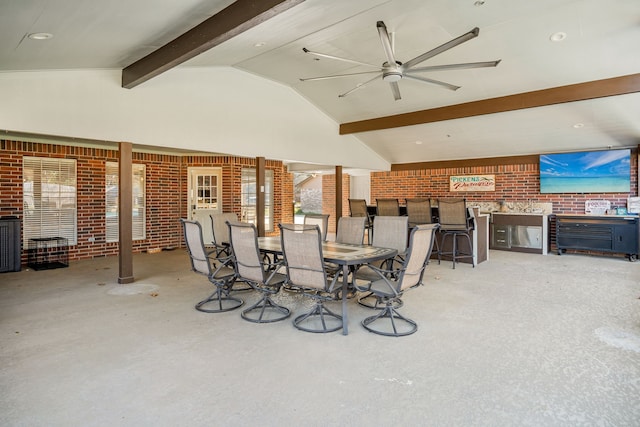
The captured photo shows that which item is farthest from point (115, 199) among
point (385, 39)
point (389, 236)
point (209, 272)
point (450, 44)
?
point (450, 44)

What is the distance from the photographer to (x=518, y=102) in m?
5.89

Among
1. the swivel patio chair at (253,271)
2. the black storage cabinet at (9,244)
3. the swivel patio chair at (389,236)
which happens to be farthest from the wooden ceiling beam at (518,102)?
the black storage cabinet at (9,244)

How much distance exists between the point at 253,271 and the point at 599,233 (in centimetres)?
672

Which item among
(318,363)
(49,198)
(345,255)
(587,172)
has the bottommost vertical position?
(318,363)

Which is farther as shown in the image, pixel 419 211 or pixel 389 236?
pixel 419 211

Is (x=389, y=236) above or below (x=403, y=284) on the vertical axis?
above

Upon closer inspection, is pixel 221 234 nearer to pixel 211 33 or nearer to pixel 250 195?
pixel 211 33

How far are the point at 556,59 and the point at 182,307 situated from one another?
5.58 m

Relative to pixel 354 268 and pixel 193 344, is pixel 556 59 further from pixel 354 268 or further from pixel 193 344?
pixel 193 344

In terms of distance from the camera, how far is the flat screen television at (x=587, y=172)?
7.05 meters

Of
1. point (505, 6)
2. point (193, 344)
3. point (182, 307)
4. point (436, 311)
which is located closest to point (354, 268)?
point (436, 311)

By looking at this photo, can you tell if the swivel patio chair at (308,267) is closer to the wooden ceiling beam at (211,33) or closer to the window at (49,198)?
the wooden ceiling beam at (211,33)

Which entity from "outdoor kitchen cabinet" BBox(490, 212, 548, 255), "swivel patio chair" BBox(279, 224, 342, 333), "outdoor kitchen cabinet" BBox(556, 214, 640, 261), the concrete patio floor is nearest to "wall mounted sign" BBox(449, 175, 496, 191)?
"outdoor kitchen cabinet" BBox(490, 212, 548, 255)

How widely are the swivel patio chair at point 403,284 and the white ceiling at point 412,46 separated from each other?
2354mm
